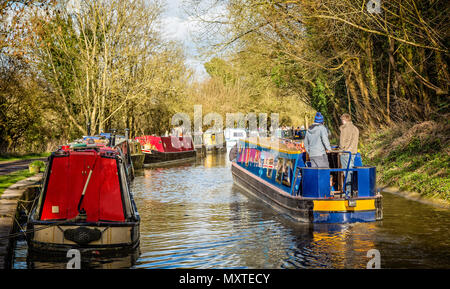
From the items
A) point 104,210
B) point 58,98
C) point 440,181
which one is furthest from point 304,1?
point 58,98

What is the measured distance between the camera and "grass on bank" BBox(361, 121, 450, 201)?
14.3m

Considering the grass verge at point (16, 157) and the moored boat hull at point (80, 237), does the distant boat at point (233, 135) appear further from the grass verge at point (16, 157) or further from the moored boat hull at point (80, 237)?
the moored boat hull at point (80, 237)

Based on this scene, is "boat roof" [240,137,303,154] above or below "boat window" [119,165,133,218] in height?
above

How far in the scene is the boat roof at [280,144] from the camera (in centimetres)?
1306

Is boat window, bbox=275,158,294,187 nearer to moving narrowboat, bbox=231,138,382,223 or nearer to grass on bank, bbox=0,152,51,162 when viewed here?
moving narrowboat, bbox=231,138,382,223

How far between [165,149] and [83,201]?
69.9ft

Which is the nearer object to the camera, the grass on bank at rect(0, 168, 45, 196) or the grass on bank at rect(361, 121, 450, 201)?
the grass on bank at rect(0, 168, 45, 196)

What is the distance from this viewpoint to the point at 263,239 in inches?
400

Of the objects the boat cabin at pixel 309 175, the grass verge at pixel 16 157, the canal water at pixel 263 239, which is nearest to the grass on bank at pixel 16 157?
the grass verge at pixel 16 157

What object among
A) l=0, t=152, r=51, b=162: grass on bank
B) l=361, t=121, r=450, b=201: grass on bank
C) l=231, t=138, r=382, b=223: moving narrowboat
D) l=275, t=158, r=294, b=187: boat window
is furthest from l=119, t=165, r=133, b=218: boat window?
l=0, t=152, r=51, b=162: grass on bank

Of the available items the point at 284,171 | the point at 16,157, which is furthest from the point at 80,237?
the point at 16,157

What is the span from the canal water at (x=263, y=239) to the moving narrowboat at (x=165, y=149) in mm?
13540

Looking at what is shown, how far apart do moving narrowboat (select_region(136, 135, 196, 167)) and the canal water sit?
533 inches

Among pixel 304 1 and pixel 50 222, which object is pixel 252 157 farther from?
pixel 50 222
